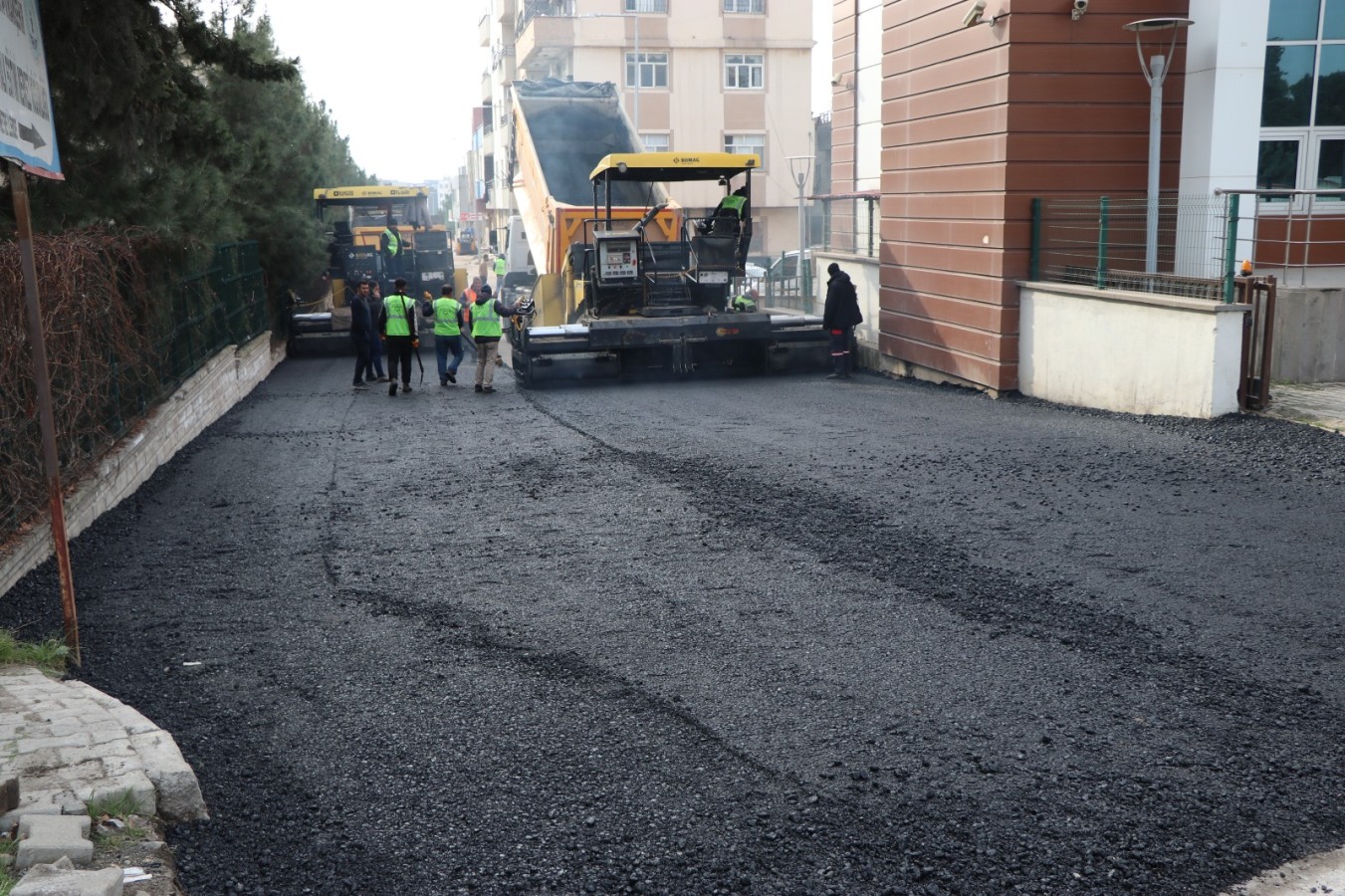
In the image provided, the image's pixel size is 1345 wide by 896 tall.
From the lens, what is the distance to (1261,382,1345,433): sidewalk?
1155 cm

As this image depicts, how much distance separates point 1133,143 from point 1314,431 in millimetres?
4850

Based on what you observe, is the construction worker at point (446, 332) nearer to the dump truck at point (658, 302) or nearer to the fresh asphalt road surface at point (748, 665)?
the dump truck at point (658, 302)

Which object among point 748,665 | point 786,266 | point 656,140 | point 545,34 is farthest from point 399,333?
point 545,34

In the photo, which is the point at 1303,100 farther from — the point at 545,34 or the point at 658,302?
the point at 545,34

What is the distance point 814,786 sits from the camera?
467 centimetres

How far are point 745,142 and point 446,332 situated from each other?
42986 millimetres

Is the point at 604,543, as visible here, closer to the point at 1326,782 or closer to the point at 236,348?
the point at 1326,782

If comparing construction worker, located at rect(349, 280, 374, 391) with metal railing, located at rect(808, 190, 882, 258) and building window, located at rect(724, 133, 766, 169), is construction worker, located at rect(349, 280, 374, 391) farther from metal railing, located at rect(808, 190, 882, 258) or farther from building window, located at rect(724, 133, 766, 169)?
building window, located at rect(724, 133, 766, 169)

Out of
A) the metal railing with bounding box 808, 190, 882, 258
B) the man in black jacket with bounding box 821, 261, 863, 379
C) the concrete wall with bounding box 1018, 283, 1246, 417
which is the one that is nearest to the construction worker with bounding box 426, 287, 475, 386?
the man in black jacket with bounding box 821, 261, 863, 379

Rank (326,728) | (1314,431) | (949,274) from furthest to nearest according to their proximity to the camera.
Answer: (949,274)
(1314,431)
(326,728)

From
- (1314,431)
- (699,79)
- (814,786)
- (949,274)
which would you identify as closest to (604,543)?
(814,786)

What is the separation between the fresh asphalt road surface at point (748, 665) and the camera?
4.29m

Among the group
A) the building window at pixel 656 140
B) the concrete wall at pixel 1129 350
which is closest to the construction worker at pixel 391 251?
the concrete wall at pixel 1129 350

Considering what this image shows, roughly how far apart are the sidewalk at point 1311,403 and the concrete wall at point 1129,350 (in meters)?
0.54
